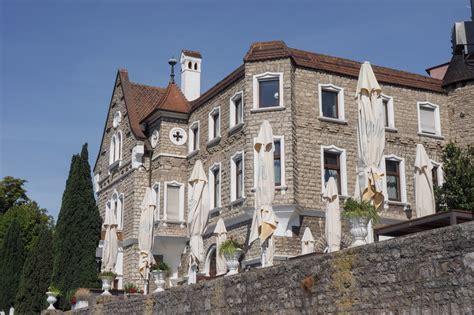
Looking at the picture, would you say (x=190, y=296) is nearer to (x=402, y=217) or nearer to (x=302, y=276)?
(x=302, y=276)

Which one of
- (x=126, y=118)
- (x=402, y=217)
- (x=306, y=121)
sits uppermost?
(x=126, y=118)

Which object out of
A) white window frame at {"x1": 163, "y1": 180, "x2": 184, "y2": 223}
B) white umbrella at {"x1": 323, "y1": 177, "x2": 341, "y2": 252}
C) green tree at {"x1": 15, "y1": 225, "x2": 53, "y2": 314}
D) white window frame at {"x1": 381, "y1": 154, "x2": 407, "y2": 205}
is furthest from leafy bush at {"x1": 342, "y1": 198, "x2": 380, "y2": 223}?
green tree at {"x1": 15, "y1": 225, "x2": 53, "y2": 314}

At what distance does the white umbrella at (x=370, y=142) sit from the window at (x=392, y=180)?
547 inches

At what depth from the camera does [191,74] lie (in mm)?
35938

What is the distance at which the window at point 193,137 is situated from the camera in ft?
102

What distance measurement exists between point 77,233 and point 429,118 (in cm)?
1701

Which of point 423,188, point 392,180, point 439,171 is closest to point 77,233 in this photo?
point 392,180

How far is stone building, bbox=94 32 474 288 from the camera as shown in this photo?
1000 inches

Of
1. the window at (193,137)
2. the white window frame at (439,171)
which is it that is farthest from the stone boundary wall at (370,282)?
the window at (193,137)

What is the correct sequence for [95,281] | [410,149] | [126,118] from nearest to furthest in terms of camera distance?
[410,149] → [95,281] → [126,118]

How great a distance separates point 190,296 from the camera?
15.7m

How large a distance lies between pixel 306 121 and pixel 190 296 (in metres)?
12.0

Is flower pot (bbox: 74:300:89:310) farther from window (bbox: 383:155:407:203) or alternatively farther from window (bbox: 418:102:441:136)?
window (bbox: 418:102:441:136)

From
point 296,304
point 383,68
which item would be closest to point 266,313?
point 296,304
